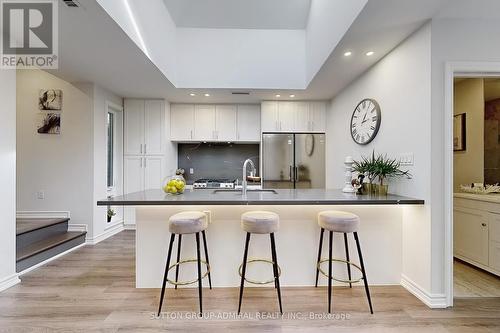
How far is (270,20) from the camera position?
3.73 meters

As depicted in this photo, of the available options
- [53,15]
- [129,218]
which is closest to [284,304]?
[53,15]

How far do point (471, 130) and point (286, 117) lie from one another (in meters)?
2.68

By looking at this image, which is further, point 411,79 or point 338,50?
point 338,50

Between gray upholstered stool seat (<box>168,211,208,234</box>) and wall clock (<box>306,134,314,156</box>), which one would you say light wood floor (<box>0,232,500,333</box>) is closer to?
gray upholstered stool seat (<box>168,211,208,234</box>)

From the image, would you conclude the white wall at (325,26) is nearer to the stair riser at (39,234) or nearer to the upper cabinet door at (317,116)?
the upper cabinet door at (317,116)

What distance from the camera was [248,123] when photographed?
4938 millimetres

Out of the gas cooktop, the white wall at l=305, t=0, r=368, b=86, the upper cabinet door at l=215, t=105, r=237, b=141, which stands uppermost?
the white wall at l=305, t=0, r=368, b=86

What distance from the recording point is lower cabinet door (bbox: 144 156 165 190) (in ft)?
15.2

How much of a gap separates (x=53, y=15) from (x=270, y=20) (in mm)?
2710

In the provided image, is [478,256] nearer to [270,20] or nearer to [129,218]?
[270,20]

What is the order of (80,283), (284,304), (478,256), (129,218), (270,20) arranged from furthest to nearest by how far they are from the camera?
(129,218) → (270,20) → (478,256) → (80,283) → (284,304)

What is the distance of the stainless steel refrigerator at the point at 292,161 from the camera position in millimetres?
4586

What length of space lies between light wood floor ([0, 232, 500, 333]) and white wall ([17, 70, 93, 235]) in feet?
4.35

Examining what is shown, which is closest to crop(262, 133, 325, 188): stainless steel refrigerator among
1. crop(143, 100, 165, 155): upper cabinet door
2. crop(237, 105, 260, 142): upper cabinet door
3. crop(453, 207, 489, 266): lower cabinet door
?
crop(237, 105, 260, 142): upper cabinet door
